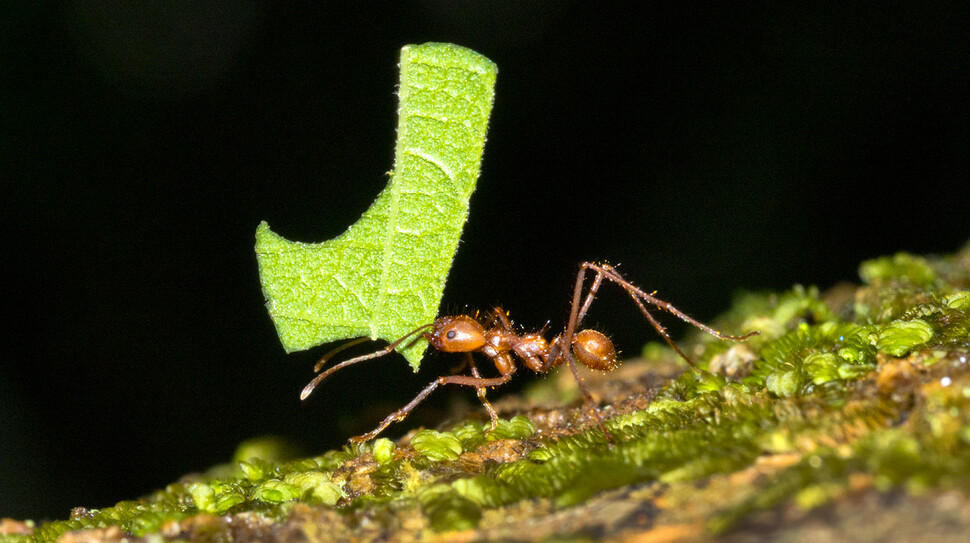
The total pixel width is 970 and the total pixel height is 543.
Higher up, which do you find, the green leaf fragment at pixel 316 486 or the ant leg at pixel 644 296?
the ant leg at pixel 644 296

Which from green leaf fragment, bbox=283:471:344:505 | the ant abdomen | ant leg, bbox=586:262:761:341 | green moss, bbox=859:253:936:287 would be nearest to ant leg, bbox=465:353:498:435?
the ant abdomen

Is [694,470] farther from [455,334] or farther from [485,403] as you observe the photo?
[455,334]

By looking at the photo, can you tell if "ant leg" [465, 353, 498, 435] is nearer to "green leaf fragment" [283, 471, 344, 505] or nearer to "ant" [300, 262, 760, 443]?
"ant" [300, 262, 760, 443]

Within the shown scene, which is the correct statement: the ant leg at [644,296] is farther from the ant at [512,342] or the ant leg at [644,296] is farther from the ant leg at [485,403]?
the ant leg at [485,403]

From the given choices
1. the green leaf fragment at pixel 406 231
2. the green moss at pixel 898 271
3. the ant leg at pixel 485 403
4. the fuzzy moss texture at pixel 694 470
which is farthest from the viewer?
the green moss at pixel 898 271

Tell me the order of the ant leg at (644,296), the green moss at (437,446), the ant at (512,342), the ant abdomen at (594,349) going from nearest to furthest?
1. the green moss at (437,446)
2. the ant at (512,342)
3. the ant leg at (644,296)
4. the ant abdomen at (594,349)

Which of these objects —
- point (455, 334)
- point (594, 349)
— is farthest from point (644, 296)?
point (455, 334)

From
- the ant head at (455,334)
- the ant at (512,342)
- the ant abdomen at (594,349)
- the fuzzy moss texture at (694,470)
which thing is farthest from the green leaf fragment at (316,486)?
the ant abdomen at (594,349)
